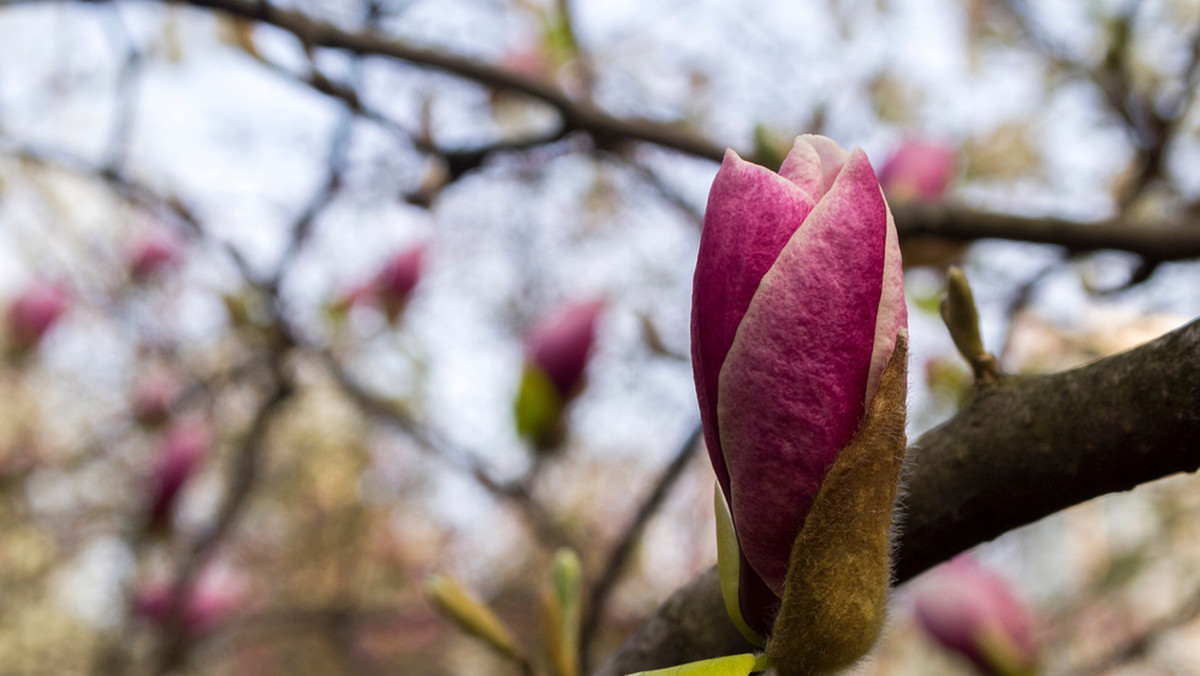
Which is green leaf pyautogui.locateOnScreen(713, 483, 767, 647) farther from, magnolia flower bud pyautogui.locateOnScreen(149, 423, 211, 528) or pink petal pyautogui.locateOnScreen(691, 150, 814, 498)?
magnolia flower bud pyautogui.locateOnScreen(149, 423, 211, 528)

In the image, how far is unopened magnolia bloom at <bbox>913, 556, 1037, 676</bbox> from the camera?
2.49ft

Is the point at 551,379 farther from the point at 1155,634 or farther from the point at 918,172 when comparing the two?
the point at 1155,634

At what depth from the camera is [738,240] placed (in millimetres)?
264

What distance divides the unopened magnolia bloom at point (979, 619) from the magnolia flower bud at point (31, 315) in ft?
5.70

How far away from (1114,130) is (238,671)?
3.50 m

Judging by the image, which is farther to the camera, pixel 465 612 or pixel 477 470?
pixel 477 470

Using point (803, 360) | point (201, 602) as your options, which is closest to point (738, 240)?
point (803, 360)

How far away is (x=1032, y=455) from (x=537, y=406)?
2.23 ft

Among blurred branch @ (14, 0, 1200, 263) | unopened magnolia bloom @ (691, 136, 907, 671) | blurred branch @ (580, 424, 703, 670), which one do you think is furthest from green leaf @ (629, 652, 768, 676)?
blurred branch @ (14, 0, 1200, 263)

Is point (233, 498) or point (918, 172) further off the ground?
point (918, 172)

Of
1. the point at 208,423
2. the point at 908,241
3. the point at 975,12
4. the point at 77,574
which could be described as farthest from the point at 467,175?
the point at 77,574

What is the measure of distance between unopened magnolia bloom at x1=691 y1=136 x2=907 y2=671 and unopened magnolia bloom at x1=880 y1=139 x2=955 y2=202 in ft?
2.56

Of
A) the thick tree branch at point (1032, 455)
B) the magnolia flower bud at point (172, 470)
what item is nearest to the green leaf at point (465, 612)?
the thick tree branch at point (1032, 455)

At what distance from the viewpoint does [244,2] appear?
69cm
